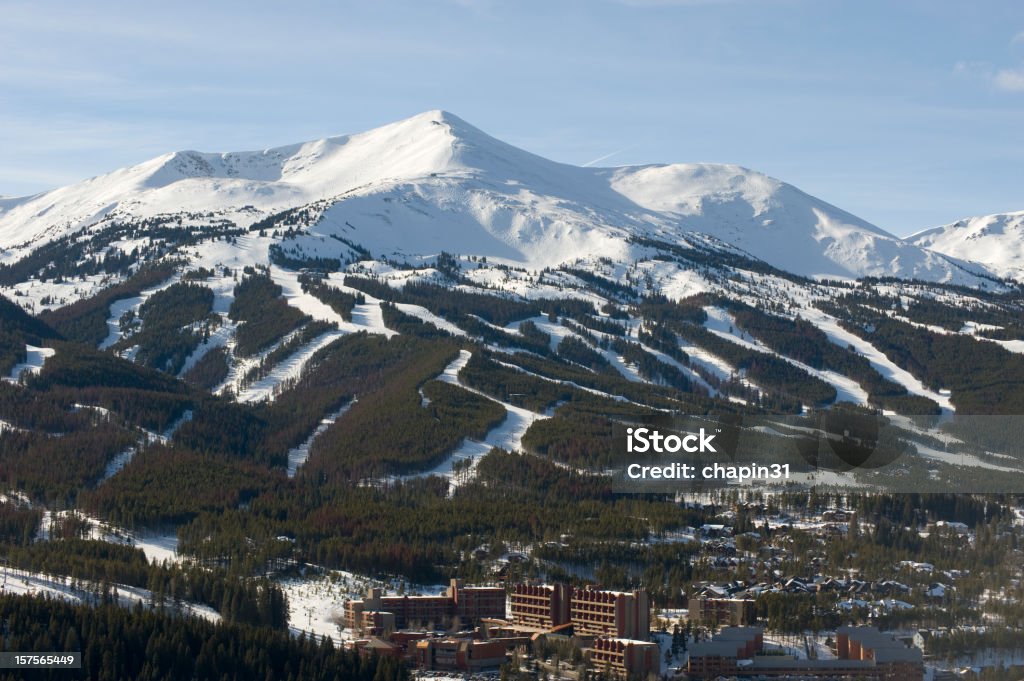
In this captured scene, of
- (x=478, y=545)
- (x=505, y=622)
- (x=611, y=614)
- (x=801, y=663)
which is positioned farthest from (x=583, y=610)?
(x=478, y=545)

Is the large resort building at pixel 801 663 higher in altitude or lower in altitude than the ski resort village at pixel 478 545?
lower

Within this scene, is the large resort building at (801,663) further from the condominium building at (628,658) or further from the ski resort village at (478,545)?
the condominium building at (628,658)

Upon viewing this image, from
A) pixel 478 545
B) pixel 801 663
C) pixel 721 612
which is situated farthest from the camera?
pixel 478 545

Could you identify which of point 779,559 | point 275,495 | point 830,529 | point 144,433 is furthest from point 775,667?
point 144,433

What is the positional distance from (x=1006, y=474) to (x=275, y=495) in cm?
8199

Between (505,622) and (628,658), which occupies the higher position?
(505,622)

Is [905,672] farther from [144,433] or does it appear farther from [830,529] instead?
[144,433]

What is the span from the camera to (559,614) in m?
110

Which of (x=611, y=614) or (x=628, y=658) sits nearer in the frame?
(x=628, y=658)

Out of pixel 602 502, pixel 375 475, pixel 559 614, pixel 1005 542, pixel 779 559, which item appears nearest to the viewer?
pixel 559 614

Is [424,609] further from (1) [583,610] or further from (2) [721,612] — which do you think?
(2) [721,612]

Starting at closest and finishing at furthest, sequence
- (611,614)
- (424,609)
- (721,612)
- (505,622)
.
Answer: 1. (611,614)
2. (505,622)
3. (424,609)
4. (721,612)

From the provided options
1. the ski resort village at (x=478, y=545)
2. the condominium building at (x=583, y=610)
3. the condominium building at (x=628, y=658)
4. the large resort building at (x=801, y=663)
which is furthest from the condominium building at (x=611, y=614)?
the large resort building at (x=801, y=663)

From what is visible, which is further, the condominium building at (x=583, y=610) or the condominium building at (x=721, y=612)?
the condominium building at (x=721, y=612)
